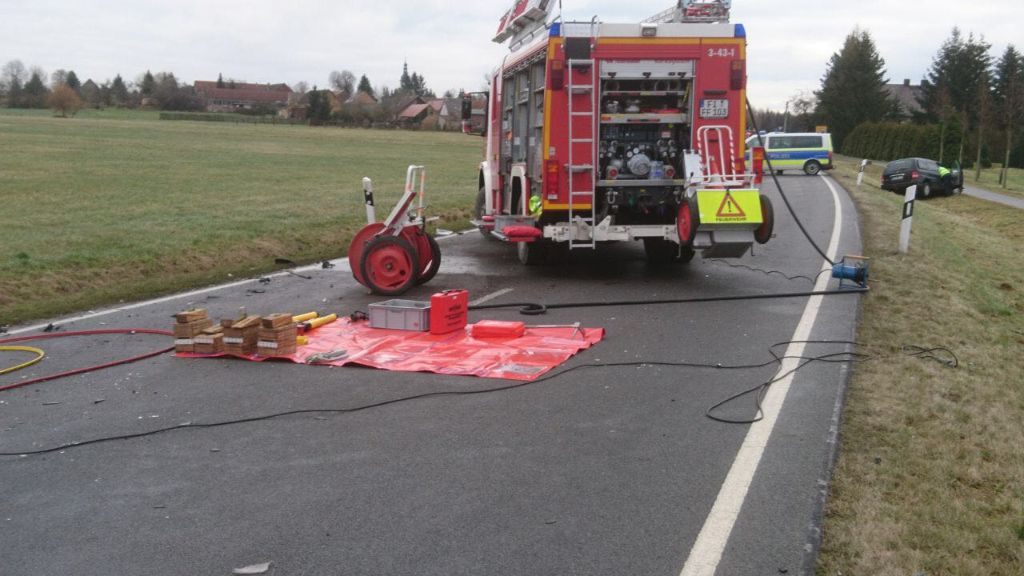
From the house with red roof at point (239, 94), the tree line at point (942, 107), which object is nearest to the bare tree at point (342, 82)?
the house with red roof at point (239, 94)

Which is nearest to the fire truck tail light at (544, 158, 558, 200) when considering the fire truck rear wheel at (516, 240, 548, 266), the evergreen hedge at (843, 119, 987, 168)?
the fire truck rear wheel at (516, 240, 548, 266)

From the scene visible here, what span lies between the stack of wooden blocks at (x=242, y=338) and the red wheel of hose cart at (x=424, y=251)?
11.9ft

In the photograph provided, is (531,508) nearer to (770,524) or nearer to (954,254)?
(770,524)

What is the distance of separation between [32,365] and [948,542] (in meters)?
6.92

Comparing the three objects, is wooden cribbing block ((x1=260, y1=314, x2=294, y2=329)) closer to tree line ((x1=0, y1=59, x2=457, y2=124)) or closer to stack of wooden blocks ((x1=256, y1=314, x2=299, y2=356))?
stack of wooden blocks ((x1=256, y1=314, x2=299, y2=356))

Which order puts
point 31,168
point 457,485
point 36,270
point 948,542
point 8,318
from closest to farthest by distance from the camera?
point 948,542, point 457,485, point 8,318, point 36,270, point 31,168

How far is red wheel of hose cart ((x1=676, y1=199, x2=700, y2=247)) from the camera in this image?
412 inches

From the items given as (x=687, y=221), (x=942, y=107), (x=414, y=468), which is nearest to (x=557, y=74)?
(x=687, y=221)

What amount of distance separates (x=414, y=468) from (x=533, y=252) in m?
8.04

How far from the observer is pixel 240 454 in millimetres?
5352

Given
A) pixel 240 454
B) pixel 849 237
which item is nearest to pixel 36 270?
pixel 240 454

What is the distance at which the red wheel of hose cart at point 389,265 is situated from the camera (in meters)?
10.8

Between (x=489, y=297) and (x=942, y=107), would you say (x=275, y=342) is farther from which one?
(x=942, y=107)

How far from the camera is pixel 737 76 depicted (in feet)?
37.7
